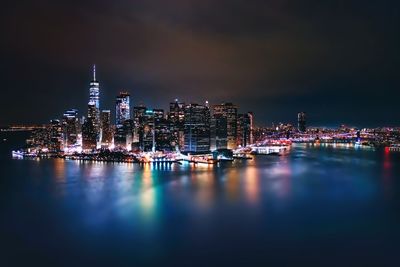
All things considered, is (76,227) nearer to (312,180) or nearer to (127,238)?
(127,238)

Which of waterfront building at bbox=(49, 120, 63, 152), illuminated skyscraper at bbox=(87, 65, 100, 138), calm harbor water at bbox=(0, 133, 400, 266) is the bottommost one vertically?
calm harbor water at bbox=(0, 133, 400, 266)

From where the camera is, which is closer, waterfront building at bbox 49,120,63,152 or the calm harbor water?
the calm harbor water

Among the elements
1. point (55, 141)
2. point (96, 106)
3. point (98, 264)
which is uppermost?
point (96, 106)

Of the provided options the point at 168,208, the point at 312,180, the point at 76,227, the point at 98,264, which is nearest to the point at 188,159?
the point at 312,180

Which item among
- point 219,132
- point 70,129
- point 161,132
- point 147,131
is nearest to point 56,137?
point 70,129

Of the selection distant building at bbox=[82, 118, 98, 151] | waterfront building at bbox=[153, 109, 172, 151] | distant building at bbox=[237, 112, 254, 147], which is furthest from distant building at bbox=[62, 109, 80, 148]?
distant building at bbox=[237, 112, 254, 147]

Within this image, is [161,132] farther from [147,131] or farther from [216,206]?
[216,206]

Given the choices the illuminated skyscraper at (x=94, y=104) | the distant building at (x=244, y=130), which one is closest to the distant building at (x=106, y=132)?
the illuminated skyscraper at (x=94, y=104)

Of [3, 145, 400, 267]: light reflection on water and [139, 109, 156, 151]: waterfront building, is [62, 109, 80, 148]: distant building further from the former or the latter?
[3, 145, 400, 267]: light reflection on water
